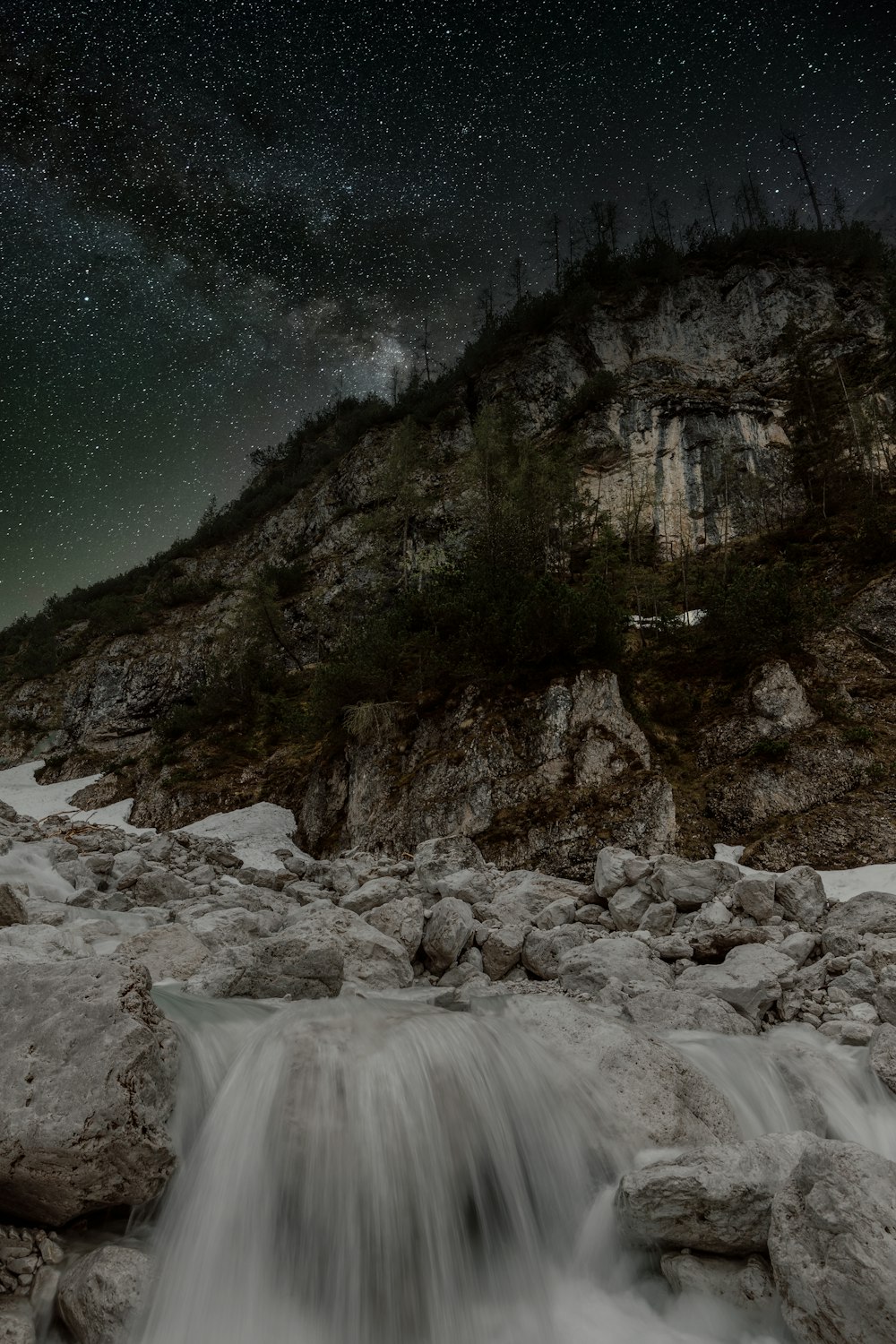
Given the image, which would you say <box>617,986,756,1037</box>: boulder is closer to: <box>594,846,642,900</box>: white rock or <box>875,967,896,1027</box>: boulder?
<box>875,967,896,1027</box>: boulder

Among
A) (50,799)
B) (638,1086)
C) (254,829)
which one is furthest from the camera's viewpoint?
(50,799)

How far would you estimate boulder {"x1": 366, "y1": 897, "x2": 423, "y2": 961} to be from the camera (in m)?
7.96

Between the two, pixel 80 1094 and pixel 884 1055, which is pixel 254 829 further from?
pixel 884 1055

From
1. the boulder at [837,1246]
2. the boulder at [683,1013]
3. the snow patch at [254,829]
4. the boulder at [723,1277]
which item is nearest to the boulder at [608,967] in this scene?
the boulder at [683,1013]

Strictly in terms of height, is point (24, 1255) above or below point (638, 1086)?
below

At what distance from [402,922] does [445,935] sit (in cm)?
63

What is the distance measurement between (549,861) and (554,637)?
274 inches

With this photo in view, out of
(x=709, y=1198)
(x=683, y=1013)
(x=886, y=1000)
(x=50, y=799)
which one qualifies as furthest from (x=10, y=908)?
(x=50, y=799)

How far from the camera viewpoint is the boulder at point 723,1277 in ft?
9.53

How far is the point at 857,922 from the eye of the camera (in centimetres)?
781

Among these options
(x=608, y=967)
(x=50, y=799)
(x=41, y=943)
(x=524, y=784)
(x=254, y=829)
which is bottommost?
(x=41, y=943)

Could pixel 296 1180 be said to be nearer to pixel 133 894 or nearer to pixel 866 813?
pixel 133 894

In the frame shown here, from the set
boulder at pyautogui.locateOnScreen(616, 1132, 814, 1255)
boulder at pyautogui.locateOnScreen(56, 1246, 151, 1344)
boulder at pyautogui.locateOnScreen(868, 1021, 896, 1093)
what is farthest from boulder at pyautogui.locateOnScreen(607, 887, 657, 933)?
boulder at pyautogui.locateOnScreen(56, 1246, 151, 1344)

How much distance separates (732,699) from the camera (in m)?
18.0
